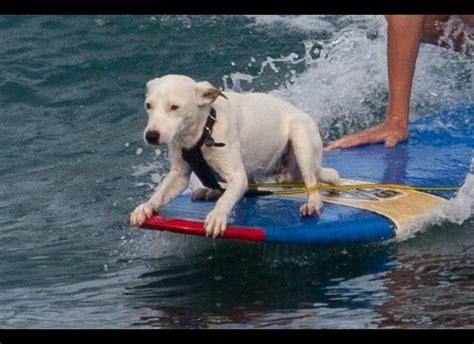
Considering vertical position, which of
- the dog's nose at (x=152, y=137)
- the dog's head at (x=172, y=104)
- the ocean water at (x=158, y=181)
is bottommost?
the ocean water at (x=158, y=181)

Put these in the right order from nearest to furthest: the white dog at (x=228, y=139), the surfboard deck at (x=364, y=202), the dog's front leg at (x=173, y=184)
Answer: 1. the white dog at (x=228, y=139)
2. the dog's front leg at (x=173, y=184)
3. the surfboard deck at (x=364, y=202)

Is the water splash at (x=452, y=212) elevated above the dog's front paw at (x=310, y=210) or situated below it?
below

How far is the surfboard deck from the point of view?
594 centimetres

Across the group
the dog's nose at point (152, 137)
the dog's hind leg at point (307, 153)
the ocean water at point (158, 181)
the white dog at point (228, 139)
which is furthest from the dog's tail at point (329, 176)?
the dog's nose at point (152, 137)

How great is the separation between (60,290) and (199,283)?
668 mm

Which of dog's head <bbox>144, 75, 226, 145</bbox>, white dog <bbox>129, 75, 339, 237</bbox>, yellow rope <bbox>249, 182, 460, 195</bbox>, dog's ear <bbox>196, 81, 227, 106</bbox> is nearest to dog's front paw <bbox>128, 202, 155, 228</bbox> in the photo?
white dog <bbox>129, 75, 339, 237</bbox>

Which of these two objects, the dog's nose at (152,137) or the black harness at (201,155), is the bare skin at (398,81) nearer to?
the black harness at (201,155)

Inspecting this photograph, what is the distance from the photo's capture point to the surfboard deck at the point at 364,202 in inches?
234

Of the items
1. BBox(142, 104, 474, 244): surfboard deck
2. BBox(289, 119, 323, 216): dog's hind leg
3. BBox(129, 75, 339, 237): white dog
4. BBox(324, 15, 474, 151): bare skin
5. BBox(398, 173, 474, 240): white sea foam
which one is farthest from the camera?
BBox(324, 15, 474, 151): bare skin

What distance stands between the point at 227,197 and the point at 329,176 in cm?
97

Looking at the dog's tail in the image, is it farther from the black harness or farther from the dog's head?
the dog's head

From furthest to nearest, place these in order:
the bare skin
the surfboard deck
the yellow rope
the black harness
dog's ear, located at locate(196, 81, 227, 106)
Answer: the bare skin, the yellow rope, the surfboard deck, the black harness, dog's ear, located at locate(196, 81, 227, 106)

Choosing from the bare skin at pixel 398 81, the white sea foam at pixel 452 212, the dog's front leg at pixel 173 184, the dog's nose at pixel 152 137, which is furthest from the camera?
the bare skin at pixel 398 81

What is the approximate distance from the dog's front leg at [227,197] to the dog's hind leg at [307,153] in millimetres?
424
